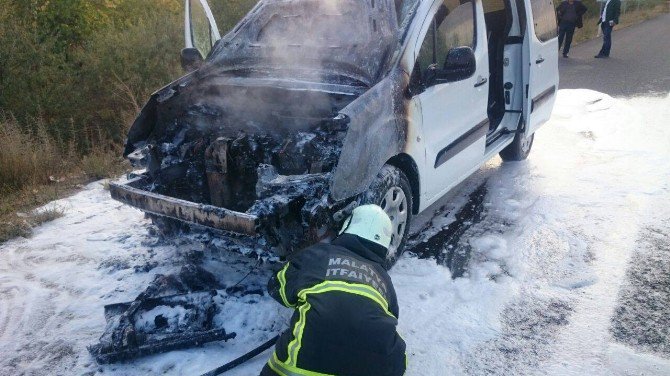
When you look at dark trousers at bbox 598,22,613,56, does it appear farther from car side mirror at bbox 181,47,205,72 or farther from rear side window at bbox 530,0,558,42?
car side mirror at bbox 181,47,205,72

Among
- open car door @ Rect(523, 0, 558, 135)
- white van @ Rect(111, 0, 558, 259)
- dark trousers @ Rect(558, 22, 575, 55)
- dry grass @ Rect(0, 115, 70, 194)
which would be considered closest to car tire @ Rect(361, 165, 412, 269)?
white van @ Rect(111, 0, 558, 259)

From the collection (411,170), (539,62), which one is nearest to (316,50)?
(411,170)

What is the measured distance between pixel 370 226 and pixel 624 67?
1154 centimetres

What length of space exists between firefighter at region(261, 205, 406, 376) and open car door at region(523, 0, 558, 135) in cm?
387

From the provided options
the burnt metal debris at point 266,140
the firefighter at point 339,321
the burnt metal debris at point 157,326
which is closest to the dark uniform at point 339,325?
the firefighter at point 339,321

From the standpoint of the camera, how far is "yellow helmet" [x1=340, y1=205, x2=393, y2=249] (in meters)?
2.36

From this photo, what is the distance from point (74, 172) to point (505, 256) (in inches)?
199

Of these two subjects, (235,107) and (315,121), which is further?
(235,107)

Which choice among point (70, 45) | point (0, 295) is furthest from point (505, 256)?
point (70, 45)

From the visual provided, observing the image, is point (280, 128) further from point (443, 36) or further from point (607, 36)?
point (607, 36)

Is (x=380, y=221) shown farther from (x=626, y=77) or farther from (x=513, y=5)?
(x=626, y=77)

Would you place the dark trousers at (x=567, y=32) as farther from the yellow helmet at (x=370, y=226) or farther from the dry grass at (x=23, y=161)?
the yellow helmet at (x=370, y=226)

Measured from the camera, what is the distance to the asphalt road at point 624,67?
9.62 m

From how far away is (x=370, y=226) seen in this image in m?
2.38
